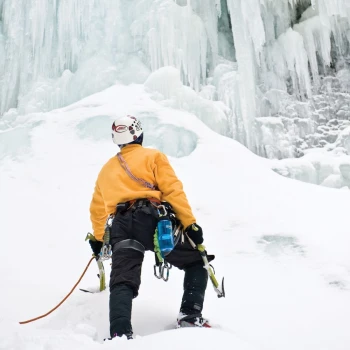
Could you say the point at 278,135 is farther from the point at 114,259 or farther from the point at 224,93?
the point at 114,259

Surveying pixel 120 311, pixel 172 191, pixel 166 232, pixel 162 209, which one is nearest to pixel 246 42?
pixel 172 191

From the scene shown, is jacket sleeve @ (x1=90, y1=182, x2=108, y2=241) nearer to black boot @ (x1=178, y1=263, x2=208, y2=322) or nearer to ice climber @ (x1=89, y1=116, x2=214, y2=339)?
ice climber @ (x1=89, y1=116, x2=214, y2=339)

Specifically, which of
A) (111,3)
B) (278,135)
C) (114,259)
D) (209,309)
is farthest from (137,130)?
(278,135)

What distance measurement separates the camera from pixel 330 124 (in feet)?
46.8

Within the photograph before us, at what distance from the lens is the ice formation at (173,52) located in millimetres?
9805

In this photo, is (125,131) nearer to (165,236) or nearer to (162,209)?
(162,209)

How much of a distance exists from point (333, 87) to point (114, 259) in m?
14.4

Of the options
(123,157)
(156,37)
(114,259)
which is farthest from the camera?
(156,37)

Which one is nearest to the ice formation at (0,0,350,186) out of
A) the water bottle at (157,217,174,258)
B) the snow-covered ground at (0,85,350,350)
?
the snow-covered ground at (0,85,350,350)

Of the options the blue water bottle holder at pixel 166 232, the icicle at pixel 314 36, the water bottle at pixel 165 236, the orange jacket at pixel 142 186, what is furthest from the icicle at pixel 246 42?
the water bottle at pixel 165 236

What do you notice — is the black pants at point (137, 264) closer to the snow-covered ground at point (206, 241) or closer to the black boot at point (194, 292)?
the black boot at point (194, 292)

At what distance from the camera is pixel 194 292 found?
2285 millimetres

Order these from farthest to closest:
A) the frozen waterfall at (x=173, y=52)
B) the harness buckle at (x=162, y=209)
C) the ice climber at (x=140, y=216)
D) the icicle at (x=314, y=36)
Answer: the icicle at (x=314, y=36), the frozen waterfall at (x=173, y=52), the harness buckle at (x=162, y=209), the ice climber at (x=140, y=216)

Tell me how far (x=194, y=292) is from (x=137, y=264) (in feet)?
A: 1.18
